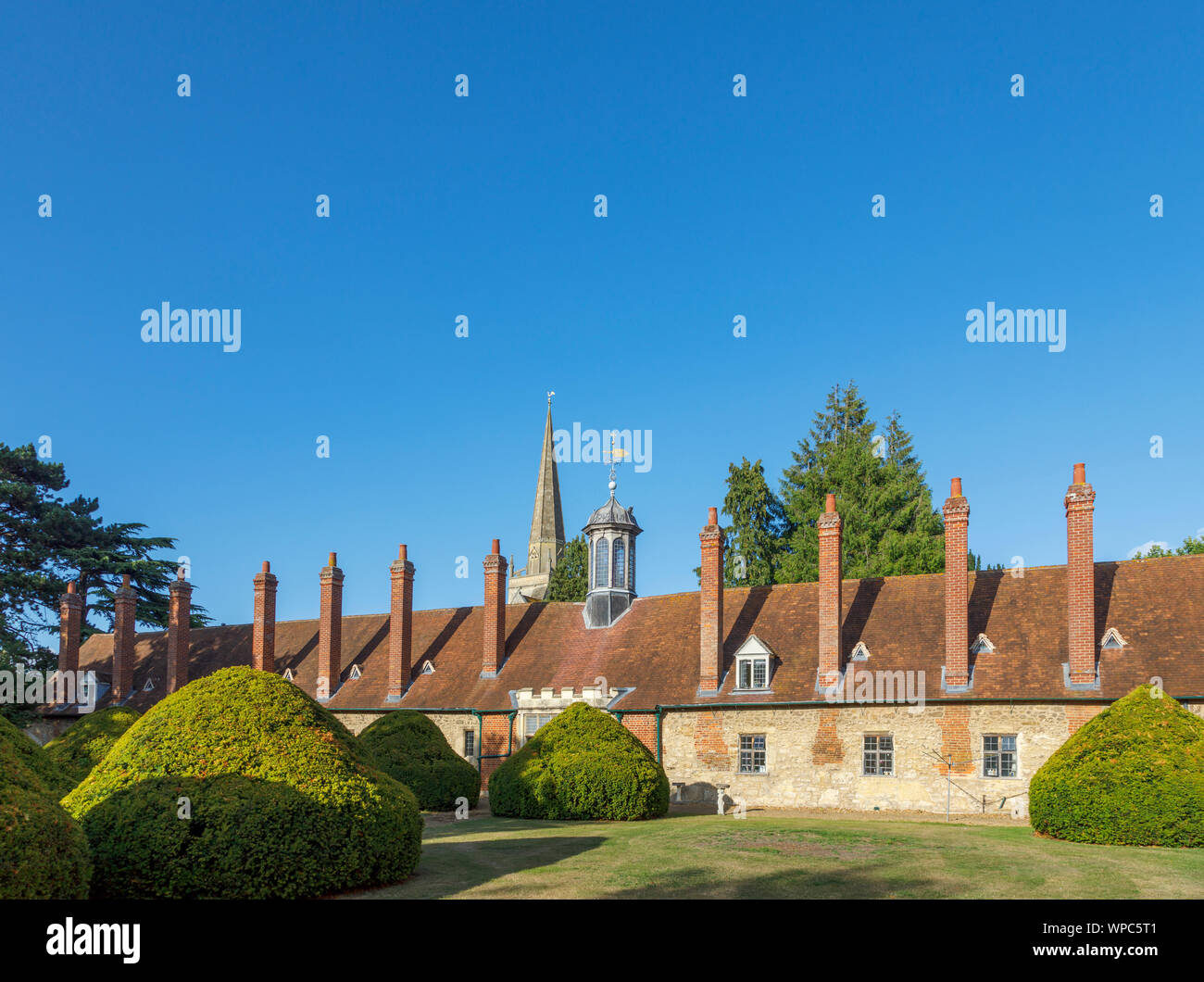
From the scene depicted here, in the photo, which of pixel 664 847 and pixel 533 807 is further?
pixel 533 807

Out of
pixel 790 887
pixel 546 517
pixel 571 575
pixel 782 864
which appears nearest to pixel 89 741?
pixel 782 864

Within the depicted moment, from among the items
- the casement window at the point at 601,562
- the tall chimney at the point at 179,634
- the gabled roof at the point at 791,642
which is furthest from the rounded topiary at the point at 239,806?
the tall chimney at the point at 179,634

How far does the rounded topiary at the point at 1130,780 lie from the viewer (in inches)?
736

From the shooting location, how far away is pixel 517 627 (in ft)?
124

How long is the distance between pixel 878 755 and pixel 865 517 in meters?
19.9

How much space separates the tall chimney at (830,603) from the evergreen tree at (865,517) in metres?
14.0

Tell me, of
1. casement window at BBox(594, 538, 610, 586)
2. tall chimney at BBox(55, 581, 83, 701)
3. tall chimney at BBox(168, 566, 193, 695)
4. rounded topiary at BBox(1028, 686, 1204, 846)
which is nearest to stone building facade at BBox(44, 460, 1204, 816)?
casement window at BBox(594, 538, 610, 586)

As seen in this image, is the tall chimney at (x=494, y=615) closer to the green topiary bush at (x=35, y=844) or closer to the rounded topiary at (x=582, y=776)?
the rounded topiary at (x=582, y=776)

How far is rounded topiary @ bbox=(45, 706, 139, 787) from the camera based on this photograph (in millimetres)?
24498

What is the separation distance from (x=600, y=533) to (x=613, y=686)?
664 cm
